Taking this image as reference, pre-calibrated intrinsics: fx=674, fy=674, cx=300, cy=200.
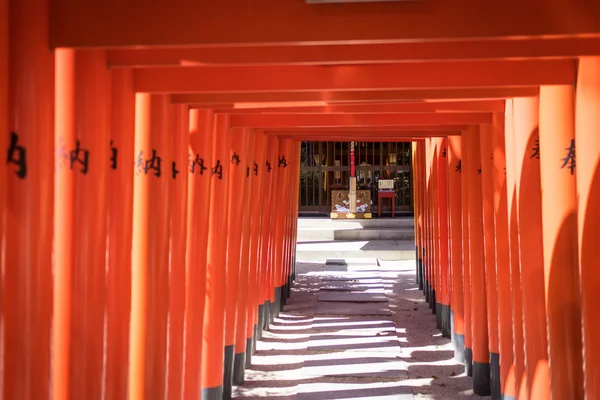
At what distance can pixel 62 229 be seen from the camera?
2.78m

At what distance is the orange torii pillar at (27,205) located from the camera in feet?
7.53

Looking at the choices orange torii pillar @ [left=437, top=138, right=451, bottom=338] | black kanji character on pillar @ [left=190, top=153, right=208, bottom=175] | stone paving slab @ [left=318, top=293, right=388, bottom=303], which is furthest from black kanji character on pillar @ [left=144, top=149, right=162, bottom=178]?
stone paving slab @ [left=318, top=293, right=388, bottom=303]

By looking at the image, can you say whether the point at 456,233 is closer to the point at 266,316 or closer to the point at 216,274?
the point at 266,316

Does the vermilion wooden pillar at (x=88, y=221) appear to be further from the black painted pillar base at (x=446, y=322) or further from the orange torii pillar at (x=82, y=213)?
the black painted pillar base at (x=446, y=322)

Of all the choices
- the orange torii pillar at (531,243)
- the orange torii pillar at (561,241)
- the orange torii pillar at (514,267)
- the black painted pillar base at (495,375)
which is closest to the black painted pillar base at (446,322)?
the black painted pillar base at (495,375)

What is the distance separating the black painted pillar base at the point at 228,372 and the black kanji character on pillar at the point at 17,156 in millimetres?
4298

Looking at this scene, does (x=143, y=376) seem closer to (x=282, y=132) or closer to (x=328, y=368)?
(x=328, y=368)

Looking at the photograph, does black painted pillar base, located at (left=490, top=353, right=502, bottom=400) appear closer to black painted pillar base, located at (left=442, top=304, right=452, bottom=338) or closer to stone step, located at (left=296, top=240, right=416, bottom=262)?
black painted pillar base, located at (left=442, top=304, right=452, bottom=338)

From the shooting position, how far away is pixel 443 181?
9.13 metres

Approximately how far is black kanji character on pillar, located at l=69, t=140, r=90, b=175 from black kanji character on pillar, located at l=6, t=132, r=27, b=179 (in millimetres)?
473

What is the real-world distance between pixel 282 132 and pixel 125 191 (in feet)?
15.8

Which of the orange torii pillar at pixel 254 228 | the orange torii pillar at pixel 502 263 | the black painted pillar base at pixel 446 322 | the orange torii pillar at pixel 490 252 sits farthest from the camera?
the black painted pillar base at pixel 446 322

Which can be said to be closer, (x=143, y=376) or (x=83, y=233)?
(x=83, y=233)

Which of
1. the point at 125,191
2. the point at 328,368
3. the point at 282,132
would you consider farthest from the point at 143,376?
the point at 282,132
